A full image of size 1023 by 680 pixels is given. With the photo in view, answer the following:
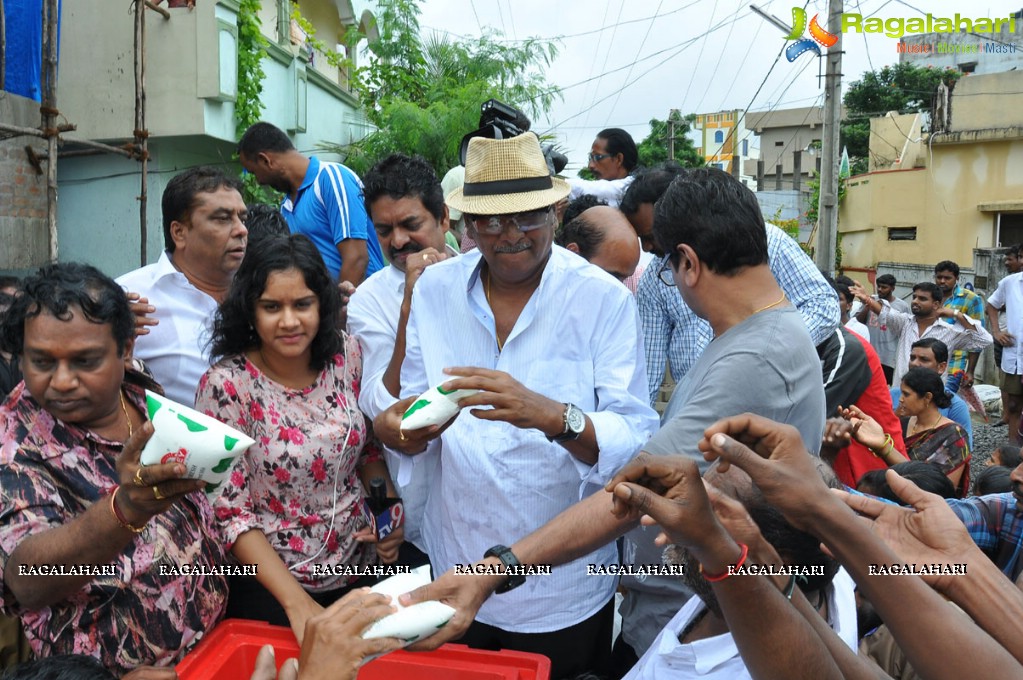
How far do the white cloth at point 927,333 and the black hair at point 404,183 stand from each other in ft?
21.9

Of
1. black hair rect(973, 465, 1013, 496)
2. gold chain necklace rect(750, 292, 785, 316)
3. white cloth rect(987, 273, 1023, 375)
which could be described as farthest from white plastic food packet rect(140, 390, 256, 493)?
white cloth rect(987, 273, 1023, 375)

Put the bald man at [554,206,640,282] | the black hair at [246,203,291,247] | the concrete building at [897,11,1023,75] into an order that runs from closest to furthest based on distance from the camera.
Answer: the black hair at [246,203,291,247], the bald man at [554,206,640,282], the concrete building at [897,11,1023,75]

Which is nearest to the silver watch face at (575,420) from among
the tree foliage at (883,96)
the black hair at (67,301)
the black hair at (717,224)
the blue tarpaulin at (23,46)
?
the black hair at (717,224)

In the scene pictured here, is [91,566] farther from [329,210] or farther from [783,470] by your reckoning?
[329,210]

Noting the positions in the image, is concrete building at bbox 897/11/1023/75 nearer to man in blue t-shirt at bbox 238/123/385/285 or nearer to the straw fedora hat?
man in blue t-shirt at bbox 238/123/385/285

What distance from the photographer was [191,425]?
5.55ft

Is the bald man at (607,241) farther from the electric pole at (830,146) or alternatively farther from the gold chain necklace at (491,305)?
the electric pole at (830,146)

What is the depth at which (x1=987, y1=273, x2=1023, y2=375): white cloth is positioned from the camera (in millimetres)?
9147

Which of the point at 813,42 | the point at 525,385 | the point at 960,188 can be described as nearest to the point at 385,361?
the point at 525,385

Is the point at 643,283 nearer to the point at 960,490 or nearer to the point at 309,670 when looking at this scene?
the point at 309,670

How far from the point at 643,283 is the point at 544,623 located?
5.38 ft

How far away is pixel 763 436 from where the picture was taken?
1.56 metres

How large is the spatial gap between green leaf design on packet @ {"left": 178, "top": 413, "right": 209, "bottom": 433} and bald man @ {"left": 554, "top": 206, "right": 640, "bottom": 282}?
2501 millimetres

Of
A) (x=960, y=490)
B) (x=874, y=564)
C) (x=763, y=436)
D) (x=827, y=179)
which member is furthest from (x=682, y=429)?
(x=827, y=179)
